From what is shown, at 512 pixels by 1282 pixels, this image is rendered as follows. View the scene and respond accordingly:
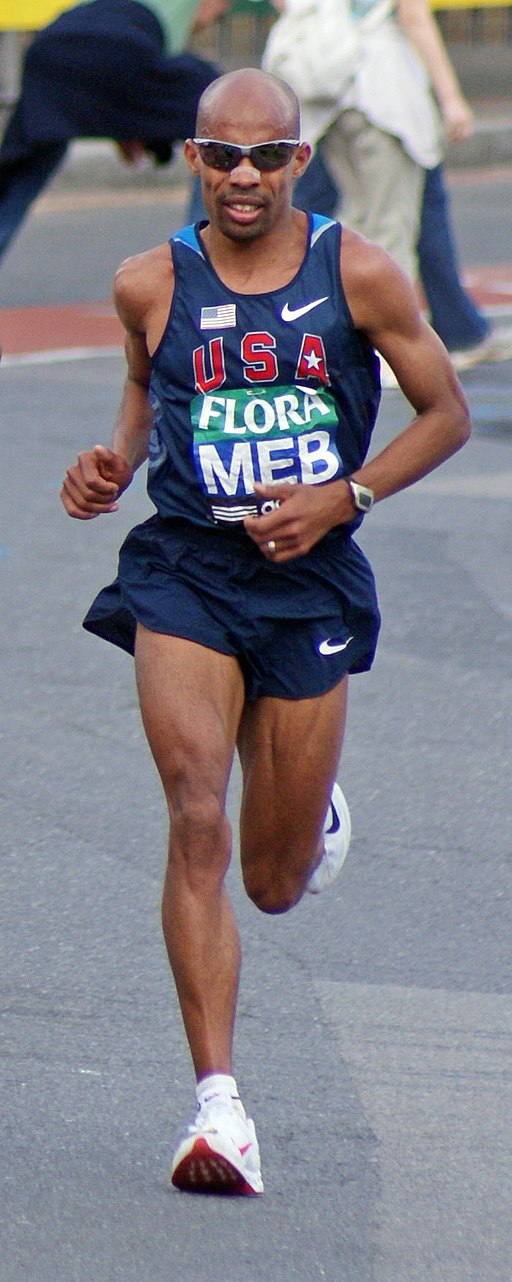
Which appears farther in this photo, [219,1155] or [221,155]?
[221,155]

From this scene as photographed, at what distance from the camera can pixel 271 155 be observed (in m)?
3.79

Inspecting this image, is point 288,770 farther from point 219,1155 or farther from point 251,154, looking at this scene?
point 251,154

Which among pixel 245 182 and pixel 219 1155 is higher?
pixel 245 182

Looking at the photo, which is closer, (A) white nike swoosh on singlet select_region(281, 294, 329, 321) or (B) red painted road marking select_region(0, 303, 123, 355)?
(A) white nike swoosh on singlet select_region(281, 294, 329, 321)

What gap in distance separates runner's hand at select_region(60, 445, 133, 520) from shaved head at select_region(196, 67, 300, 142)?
1.85 ft

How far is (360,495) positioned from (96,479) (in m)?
0.45

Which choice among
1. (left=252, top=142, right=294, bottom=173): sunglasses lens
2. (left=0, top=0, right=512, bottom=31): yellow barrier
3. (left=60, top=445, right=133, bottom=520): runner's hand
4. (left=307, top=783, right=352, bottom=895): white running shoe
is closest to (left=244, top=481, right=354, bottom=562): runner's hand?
(left=60, top=445, right=133, bottom=520): runner's hand

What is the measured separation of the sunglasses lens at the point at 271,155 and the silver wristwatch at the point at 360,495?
0.54 metres

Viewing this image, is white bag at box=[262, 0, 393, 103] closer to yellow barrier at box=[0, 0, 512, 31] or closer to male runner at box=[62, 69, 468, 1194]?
male runner at box=[62, 69, 468, 1194]

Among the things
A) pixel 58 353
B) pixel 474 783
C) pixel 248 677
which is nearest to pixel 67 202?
pixel 58 353

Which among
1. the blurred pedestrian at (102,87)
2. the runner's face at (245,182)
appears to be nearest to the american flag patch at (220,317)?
the runner's face at (245,182)

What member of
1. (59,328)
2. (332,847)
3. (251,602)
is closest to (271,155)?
(251,602)

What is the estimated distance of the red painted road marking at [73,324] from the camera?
35.6 ft

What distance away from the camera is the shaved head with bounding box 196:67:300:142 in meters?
3.79
